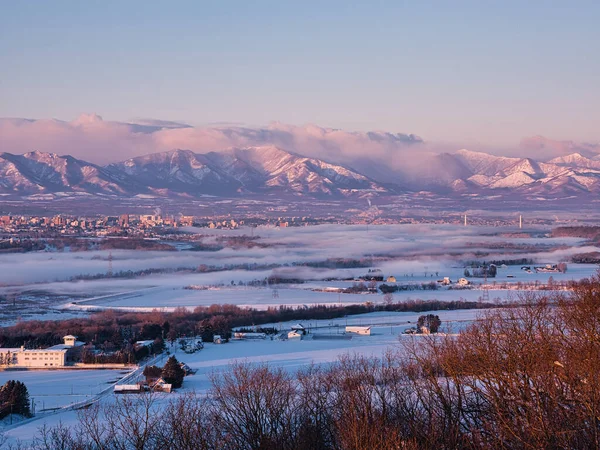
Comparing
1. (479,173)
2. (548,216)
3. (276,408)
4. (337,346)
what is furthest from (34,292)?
(479,173)

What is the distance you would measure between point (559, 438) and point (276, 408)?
8.85 ft

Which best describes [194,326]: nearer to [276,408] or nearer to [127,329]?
[127,329]

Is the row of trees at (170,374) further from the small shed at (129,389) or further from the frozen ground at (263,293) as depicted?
the frozen ground at (263,293)

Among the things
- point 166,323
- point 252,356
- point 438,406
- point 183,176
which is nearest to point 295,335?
point 252,356

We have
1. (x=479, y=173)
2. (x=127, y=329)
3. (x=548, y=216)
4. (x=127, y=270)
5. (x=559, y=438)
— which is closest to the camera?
(x=559, y=438)

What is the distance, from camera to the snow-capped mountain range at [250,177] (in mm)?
89438

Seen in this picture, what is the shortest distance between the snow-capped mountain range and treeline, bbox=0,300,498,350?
62353mm

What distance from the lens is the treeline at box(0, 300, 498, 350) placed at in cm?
1878

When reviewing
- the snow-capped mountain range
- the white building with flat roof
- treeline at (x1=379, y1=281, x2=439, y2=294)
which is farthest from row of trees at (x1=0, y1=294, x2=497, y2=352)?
the snow-capped mountain range

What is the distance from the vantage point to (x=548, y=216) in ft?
225

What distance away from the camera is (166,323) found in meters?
21.1

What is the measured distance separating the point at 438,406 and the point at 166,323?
1340 centimetres

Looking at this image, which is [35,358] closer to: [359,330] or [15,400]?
[15,400]

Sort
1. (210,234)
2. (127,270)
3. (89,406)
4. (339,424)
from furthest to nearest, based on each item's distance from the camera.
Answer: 1. (210,234)
2. (127,270)
3. (89,406)
4. (339,424)
